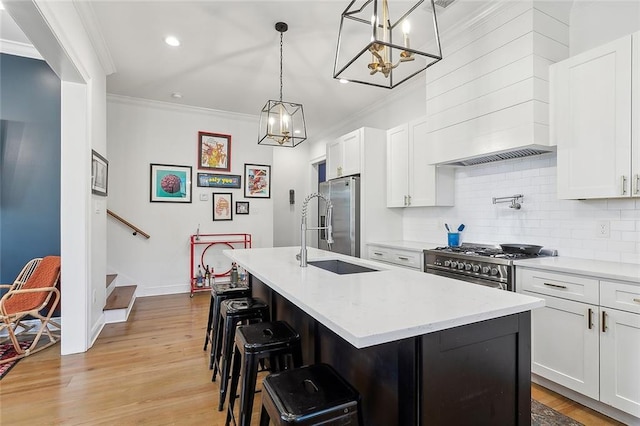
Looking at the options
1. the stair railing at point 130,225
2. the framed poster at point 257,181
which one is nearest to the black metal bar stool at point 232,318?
the stair railing at point 130,225

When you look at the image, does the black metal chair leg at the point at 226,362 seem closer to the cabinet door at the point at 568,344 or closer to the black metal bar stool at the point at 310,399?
the black metal bar stool at the point at 310,399

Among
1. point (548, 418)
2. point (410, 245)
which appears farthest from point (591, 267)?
point (410, 245)

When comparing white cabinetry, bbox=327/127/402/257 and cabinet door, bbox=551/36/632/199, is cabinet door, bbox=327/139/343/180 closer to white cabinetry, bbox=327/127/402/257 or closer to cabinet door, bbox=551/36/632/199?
white cabinetry, bbox=327/127/402/257

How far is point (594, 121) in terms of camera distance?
7.05ft

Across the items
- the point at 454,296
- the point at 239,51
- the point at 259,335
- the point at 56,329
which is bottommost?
the point at 56,329

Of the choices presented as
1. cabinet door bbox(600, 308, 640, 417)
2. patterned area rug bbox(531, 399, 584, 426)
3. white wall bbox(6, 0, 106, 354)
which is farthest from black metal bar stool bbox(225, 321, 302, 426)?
white wall bbox(6, 0, 106, 354)

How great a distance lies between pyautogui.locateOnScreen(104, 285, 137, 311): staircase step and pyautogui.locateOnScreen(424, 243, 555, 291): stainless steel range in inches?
135

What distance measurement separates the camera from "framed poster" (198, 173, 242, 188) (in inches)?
203

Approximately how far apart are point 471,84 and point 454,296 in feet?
7.31

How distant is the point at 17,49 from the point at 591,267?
5.21 meters

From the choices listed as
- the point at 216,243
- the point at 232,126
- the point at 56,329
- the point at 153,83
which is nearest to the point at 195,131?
the point at 232,126

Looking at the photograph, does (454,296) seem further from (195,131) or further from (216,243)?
(195,131)

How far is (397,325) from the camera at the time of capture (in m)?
1.00

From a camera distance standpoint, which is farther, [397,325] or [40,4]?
[40,4]
